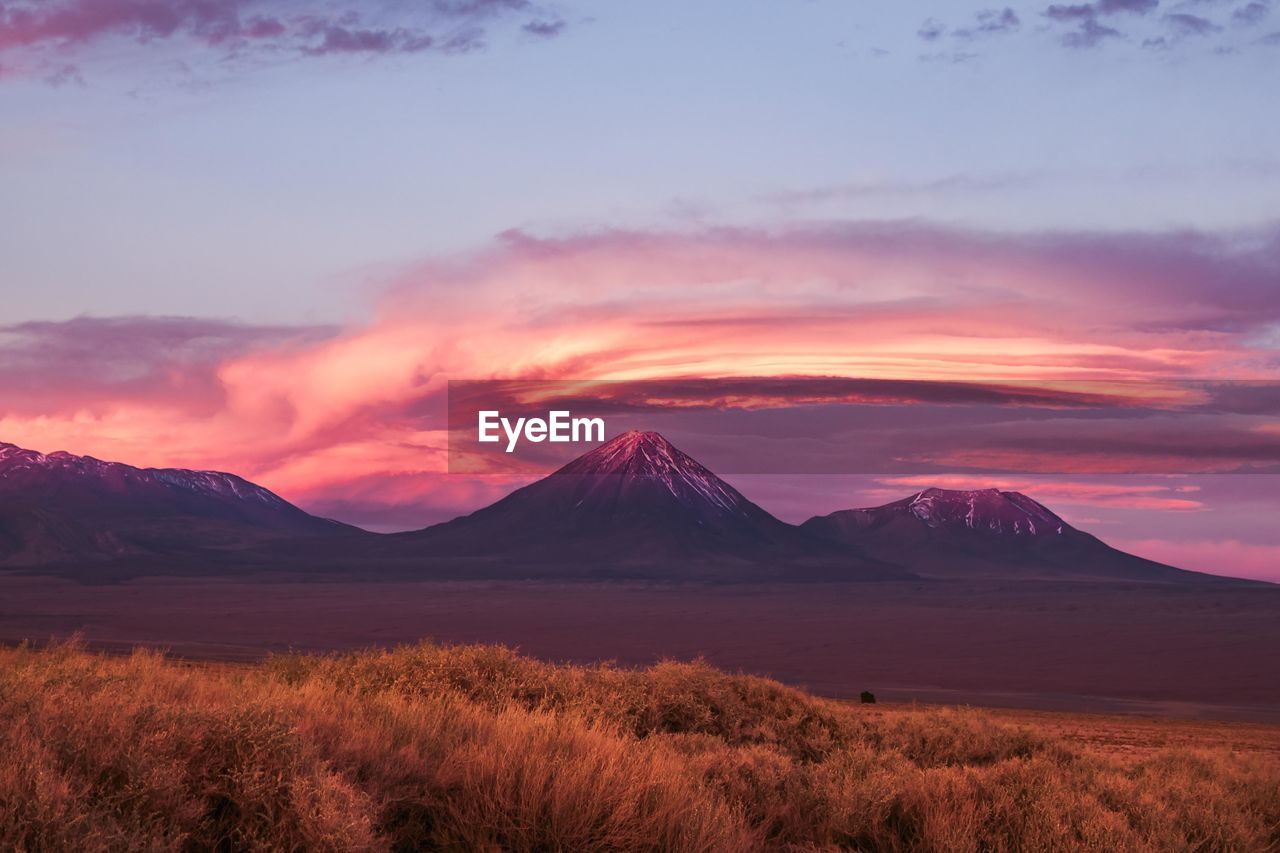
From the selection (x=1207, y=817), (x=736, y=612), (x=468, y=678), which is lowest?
(x=736, y=612)

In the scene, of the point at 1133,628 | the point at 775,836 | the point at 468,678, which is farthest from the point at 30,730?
the point at 1133,628

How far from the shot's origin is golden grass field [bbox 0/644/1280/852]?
8.28 metres

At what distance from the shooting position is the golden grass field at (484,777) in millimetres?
8281

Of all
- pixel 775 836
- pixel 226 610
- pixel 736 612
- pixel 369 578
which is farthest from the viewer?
pixel 369 578

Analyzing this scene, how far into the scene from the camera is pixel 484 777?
32.6ft

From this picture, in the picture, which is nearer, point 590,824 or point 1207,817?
point 590,824

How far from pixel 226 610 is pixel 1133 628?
97.8 metres

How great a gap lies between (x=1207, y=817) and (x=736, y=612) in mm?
134366

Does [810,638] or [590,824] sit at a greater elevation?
[590,824]

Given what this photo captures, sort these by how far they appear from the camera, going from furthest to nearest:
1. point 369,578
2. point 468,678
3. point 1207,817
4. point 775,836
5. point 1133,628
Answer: point 369,578, point 1133,628, point 468,678, point 1207,817, point 775,836

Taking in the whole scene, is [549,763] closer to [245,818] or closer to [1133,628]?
[245,818]

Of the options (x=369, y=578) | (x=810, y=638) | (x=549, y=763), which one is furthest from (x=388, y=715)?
(x=369, y=578)

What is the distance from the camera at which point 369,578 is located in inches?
7795

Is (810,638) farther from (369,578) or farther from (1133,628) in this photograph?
(369,578)
